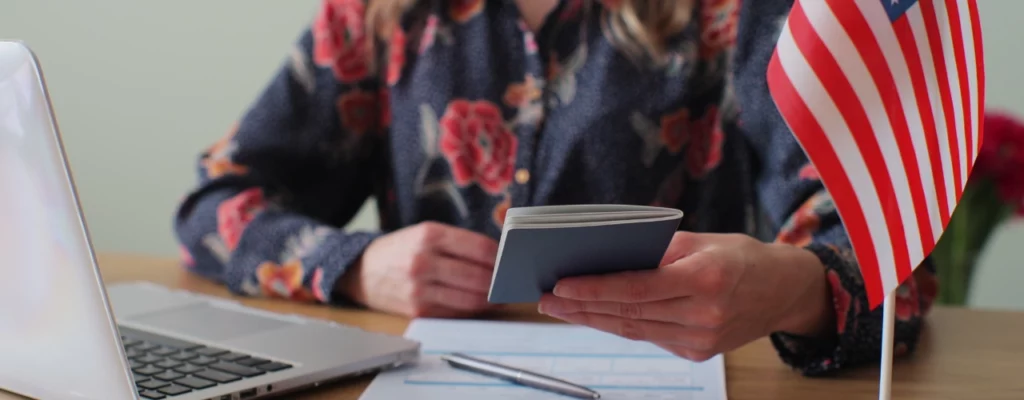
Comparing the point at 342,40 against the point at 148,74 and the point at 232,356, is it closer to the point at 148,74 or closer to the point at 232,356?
the point at 232,356

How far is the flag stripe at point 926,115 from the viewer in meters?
0.56

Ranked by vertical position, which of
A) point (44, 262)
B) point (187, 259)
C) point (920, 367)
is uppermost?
point (44, 262)

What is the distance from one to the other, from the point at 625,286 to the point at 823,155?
0.50 ft

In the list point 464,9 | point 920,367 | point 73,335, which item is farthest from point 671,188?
point 73,335

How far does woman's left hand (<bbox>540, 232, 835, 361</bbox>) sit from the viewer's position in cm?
67

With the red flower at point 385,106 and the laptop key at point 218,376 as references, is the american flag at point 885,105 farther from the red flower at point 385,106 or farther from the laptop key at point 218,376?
the red flower at point 385,106

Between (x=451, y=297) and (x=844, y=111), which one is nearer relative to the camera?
(x=844, y=111)

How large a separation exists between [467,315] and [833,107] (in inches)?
19.1

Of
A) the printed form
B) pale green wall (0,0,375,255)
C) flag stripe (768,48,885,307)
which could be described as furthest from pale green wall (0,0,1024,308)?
flag stripe (768,48,885,307)

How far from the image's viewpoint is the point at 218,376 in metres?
0.70

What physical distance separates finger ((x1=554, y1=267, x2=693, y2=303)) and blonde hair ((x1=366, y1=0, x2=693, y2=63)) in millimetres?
524

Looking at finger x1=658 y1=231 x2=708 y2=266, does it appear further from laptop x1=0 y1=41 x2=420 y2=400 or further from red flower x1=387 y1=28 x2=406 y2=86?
red flower x1=387 y1=28 x2=406 y2=86

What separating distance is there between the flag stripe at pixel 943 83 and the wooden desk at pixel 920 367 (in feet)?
0.78

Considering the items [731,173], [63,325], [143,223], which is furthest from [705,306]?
[143,223]
